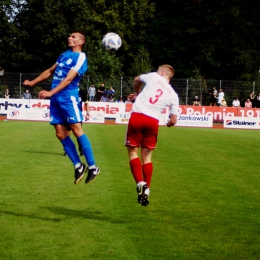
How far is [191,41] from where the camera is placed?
74688mm

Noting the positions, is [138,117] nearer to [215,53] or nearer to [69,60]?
[69,60]

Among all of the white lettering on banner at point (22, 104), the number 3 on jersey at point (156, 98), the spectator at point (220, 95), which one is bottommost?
the white lettering on banner at point (22, 104)

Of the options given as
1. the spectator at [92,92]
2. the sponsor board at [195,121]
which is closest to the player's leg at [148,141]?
the sponsor board at [195,121]

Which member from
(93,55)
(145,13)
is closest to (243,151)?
(93,55)

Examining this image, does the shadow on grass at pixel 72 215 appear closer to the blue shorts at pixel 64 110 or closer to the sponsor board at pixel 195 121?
the blue shorts at pixel 64 110

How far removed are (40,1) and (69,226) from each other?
Answer: 2446 inches

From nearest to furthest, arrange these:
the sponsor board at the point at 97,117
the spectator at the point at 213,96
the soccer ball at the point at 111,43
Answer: the soccer ball at the point at 111,43, the sponsor board at the point at 97,117, the spectator at the point at 213,96

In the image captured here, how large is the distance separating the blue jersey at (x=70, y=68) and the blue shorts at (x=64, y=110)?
8cm

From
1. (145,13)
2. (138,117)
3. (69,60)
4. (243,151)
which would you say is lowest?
(243,151)

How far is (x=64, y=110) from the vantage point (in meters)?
9.84

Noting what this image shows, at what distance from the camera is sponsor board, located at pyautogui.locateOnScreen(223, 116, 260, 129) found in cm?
4053

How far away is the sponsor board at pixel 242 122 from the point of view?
40531mm

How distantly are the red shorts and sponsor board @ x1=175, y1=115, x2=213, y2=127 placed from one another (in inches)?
1238

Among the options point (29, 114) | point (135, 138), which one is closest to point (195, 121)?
point (29, 114)
